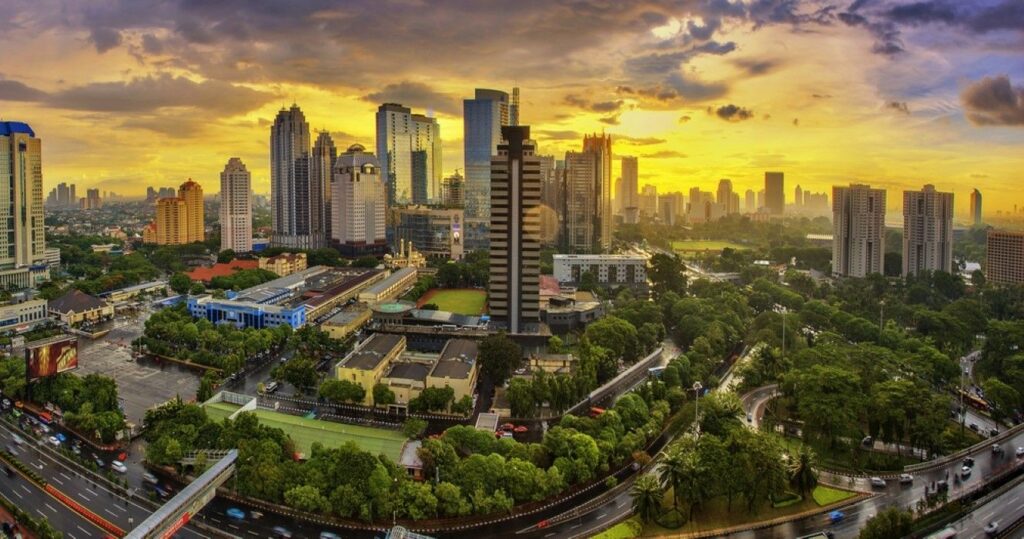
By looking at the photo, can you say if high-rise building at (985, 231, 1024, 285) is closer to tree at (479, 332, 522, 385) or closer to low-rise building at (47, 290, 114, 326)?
tree at (479, 332, 522, 385)

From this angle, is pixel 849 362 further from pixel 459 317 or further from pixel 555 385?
pixel 459 317

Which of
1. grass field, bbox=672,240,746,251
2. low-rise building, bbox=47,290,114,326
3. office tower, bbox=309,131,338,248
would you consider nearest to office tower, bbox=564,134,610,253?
grass field, bbox=672,240,746,251

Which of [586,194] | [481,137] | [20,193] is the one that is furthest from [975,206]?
[20,193]

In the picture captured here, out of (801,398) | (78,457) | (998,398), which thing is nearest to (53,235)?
(78,457)

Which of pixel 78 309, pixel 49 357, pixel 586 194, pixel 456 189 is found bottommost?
pixel 49 357

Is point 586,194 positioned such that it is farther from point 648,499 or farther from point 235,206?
point 648,499

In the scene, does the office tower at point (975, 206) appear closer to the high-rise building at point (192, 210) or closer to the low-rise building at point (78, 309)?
the low-rise building at point (78, 309)
